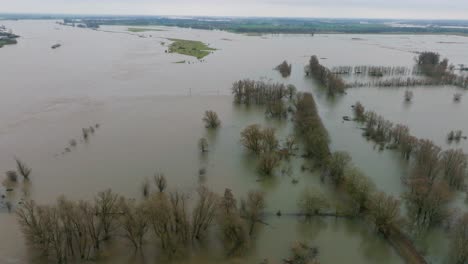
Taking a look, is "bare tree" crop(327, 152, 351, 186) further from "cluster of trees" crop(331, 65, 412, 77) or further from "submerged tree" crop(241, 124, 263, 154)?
"cluster of trees" crop(331, 65, 412, 77)

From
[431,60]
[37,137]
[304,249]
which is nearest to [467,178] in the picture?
[304,249]

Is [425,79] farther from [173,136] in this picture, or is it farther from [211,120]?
[173,136]

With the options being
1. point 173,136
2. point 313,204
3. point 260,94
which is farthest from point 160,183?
point 260,94

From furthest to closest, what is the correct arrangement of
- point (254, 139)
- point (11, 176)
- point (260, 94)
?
1. point (260, 94)
2. point (254, 139)
3. point (11, 176)

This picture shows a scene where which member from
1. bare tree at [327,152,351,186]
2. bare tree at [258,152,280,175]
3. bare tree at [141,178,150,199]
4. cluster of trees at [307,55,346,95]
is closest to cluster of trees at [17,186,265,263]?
bare tree at [141,178,150,199]

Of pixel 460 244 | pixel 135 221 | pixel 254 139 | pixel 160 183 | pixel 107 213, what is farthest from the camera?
pixel 254 139

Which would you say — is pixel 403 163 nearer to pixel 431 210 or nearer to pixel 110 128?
pixel 431 210

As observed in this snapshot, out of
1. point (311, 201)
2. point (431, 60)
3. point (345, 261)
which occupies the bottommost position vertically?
point (345, 261)
